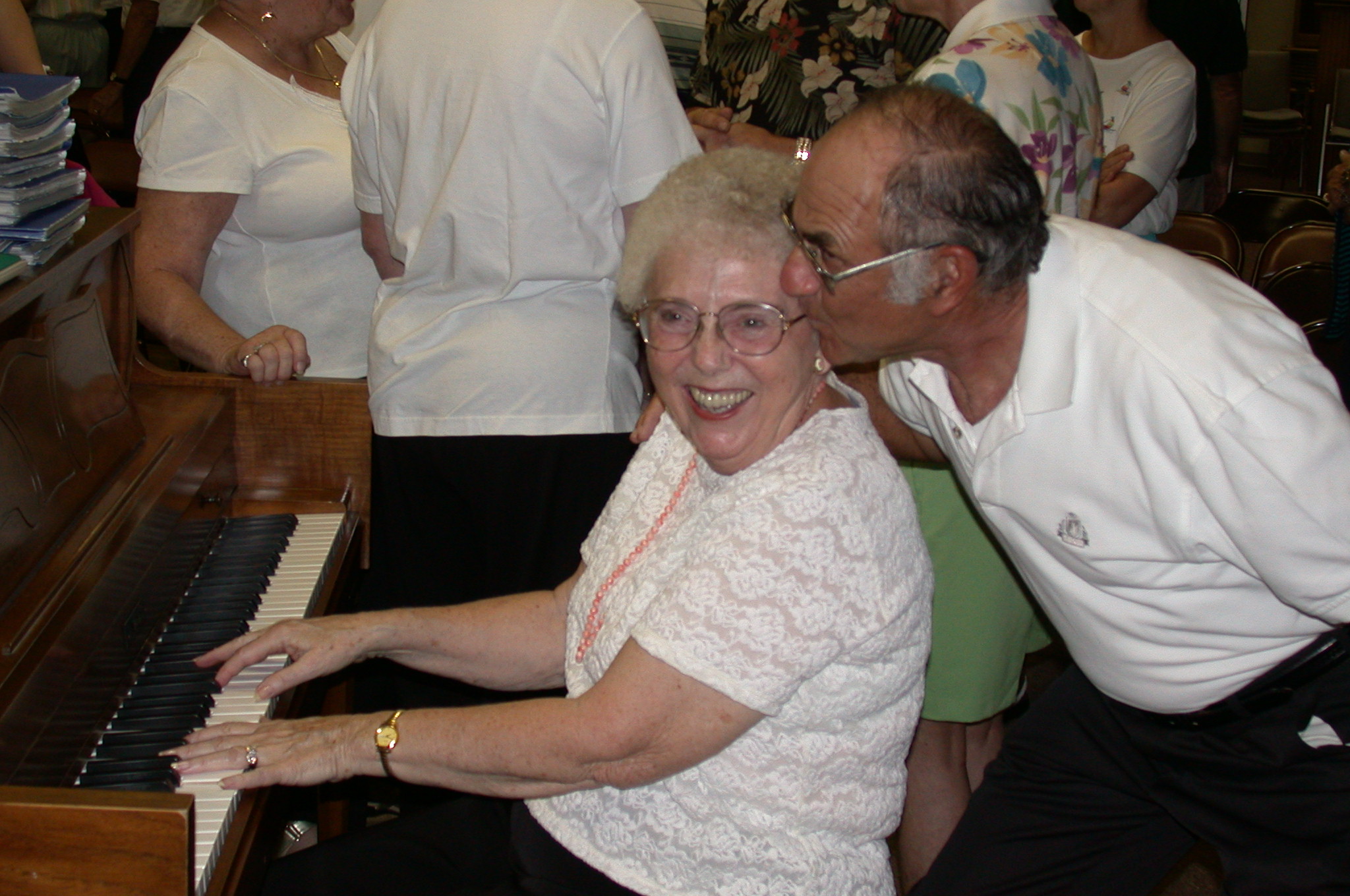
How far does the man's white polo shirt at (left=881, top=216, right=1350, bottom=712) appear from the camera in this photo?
1315mm

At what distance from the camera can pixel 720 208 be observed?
59.7 inches

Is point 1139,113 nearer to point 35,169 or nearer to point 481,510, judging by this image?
point 481,510

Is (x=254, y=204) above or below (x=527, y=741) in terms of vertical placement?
above

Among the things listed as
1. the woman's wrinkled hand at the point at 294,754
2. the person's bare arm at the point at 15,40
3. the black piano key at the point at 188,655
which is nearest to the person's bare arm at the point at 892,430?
the woman's wrinkled hand at the point at 294,754

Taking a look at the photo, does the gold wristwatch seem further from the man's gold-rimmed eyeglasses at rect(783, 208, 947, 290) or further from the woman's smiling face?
the man's gold-rimmed eyeglasses at rect(783, 208, 947, 290)

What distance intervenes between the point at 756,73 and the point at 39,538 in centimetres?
182

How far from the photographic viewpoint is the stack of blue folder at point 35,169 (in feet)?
5.11

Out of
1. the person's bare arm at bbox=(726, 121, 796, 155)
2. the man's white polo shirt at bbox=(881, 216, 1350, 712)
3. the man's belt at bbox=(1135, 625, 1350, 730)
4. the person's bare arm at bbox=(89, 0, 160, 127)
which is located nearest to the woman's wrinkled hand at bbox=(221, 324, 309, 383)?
the person's bare arm at bbox=(726, 121, 796, 155)

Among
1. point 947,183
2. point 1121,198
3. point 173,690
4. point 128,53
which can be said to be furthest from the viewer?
point 128,53

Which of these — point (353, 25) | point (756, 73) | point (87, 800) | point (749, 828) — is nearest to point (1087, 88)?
point (756, 73)

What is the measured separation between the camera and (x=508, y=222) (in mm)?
2166

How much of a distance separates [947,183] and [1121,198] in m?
1.81

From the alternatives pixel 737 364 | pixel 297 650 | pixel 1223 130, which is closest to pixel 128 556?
pixel 297 650

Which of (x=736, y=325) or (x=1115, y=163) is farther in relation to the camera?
(x=1115, y=163)
